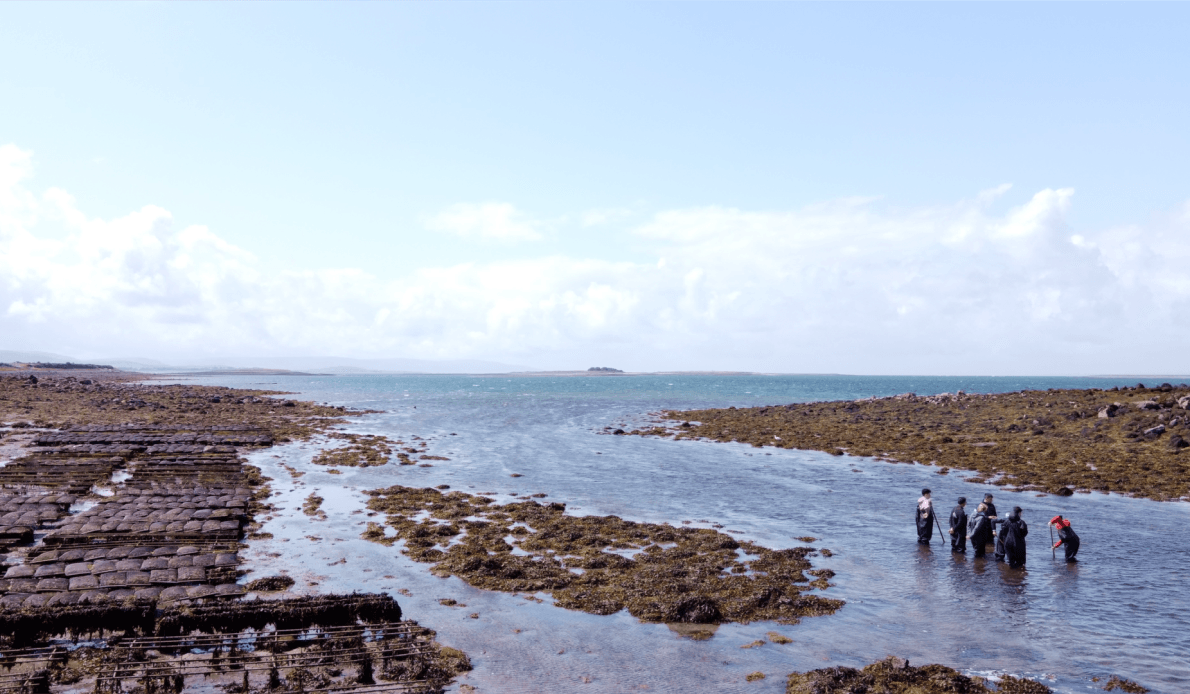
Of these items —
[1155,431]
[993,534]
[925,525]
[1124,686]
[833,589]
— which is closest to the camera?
[1124,686]

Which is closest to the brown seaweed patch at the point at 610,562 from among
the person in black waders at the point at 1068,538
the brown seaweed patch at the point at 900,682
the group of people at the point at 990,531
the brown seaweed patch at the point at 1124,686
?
the brown seaweed patch at the point at 900,682

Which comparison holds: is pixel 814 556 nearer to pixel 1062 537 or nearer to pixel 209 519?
pixel 1062 537

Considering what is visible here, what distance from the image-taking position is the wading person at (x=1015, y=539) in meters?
19.3

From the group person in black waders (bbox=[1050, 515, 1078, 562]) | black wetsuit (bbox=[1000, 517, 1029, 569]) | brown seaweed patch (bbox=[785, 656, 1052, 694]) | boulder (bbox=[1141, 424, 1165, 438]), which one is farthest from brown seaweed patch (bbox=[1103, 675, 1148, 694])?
boulder (bbox=[1141, 424, 1165, 438])

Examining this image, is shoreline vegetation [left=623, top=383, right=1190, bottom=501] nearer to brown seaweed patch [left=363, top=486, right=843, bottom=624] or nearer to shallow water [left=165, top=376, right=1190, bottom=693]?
shallow water [left=165, top=376, right=1190, bottom=693]

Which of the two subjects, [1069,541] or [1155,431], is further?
[1155,431]

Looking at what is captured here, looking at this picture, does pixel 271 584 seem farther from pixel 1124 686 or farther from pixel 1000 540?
pixel 1000 540

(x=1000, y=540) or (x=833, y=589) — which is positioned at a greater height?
(x=1000, y=540)

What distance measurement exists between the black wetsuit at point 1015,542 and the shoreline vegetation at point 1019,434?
1491cm

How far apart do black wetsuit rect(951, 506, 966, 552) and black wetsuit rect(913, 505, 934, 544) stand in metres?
0.64

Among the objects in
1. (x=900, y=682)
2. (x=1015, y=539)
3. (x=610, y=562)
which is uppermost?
(x=1015, y=539)

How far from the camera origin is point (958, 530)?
21.2m

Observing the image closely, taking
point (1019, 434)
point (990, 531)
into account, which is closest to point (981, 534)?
point (990, 531)

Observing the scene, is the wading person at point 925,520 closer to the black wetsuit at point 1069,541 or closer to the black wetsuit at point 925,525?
the black wetsuit at point 925,525
